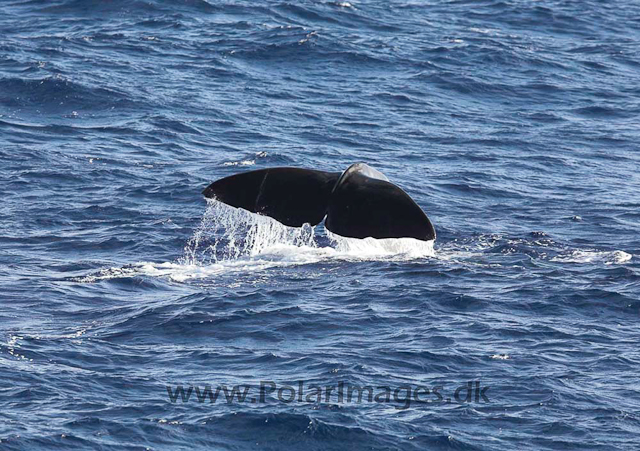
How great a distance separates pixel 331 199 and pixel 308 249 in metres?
3.74

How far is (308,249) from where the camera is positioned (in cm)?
1902

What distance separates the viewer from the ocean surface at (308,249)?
1319 cm

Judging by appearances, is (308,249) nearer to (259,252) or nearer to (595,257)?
(259,252)

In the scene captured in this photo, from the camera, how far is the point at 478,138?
94.9 feet

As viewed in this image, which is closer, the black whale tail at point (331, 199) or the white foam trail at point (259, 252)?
the black whale tail at point (331, 199)

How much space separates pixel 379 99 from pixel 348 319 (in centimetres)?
1707

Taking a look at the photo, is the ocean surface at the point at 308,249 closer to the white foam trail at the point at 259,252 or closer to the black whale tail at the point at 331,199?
the white foam trail at the point at 259,252

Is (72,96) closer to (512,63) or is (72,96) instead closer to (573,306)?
(512,63)

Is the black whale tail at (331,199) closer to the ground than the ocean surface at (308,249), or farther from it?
farther from it

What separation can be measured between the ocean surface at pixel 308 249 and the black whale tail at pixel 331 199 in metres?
0.41

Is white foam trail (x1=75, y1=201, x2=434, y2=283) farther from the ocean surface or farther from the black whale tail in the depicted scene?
the black whale tail

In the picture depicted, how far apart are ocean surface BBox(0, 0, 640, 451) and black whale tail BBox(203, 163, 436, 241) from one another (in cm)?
41

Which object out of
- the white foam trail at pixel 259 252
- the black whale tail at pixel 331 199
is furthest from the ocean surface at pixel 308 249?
the black whale tail at pixel 331 199

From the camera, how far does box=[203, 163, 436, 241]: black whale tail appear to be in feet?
48.3
